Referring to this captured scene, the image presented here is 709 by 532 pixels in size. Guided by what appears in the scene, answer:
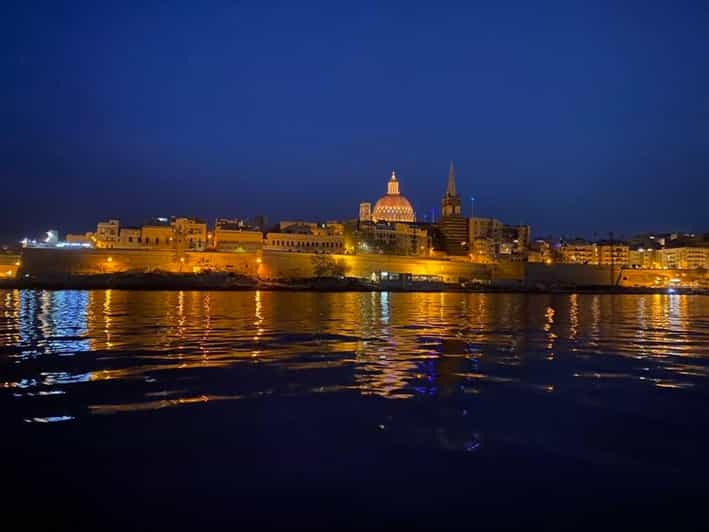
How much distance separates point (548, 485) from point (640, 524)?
2.62 ft

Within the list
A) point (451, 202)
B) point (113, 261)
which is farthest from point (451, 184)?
point (113, 261)

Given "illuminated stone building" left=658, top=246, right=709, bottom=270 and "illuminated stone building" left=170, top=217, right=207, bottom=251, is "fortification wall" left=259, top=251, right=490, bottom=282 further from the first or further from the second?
"illuminated stone building" left=658, top=246, right=709, bottom=270

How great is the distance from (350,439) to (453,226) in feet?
425

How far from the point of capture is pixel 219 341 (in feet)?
50.7

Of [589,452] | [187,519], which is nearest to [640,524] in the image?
[589,452]

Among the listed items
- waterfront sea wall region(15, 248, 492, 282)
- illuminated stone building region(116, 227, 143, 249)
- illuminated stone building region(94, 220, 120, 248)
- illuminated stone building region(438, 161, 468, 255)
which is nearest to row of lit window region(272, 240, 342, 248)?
waterfront sea wall region(15, 248, 492, 282)

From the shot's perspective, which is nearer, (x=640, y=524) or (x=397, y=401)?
(x=640, y=524)

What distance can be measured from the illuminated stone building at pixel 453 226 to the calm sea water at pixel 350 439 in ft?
377

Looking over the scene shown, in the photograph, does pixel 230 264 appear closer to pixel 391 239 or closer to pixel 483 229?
pixel 391 239

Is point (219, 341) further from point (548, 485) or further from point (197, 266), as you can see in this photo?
point (197, 266)

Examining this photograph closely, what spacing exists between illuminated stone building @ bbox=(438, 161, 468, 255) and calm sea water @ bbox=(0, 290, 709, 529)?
114967mm

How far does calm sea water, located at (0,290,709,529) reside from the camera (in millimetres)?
4422

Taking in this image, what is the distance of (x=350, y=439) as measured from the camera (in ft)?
20.1

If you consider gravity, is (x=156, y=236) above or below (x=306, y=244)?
above
